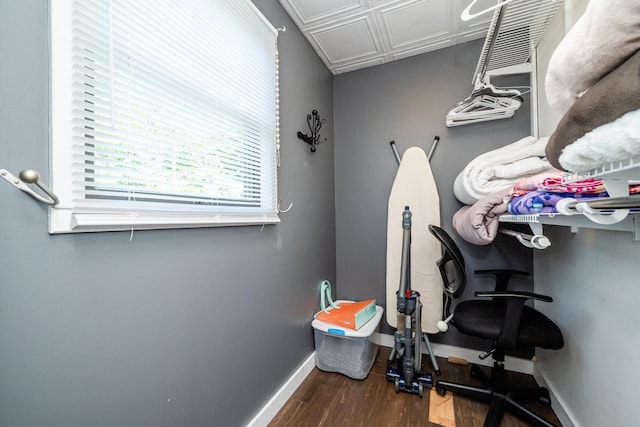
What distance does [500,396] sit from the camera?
4.27 ft

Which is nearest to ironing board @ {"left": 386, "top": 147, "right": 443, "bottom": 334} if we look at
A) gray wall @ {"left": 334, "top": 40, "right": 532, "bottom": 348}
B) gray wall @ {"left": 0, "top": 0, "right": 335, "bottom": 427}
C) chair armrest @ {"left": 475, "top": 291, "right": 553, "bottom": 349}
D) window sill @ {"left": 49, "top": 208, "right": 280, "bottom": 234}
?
gray wall @ {"left": 334, "top": 40, "right": 532, "bottom": 348}

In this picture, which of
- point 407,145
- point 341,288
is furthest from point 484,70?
point 341,288

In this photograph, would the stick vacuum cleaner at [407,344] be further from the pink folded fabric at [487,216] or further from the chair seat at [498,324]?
the pink folded fabric at [487,216]

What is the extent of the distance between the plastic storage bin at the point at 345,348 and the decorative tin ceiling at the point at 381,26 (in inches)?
82.2

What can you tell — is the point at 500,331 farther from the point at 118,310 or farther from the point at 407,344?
the point at 118,310

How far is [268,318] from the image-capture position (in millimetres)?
1343

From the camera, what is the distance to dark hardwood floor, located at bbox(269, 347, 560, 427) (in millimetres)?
1296

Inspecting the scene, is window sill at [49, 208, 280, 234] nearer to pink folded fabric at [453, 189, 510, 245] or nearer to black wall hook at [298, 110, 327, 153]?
black wall hook at [298, 110, 327, 153]

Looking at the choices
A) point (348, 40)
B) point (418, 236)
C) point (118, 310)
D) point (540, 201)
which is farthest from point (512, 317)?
point (348, 40)

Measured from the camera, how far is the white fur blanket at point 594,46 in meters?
0.34

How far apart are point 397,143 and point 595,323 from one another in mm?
1575

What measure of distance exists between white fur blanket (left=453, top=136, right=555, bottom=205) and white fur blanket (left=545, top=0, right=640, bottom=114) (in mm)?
971

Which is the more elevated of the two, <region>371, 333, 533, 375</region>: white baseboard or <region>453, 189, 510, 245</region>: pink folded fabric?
<region>453, 189, 510, 245</region>: pink folded fabric

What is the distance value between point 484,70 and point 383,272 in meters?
1.62
